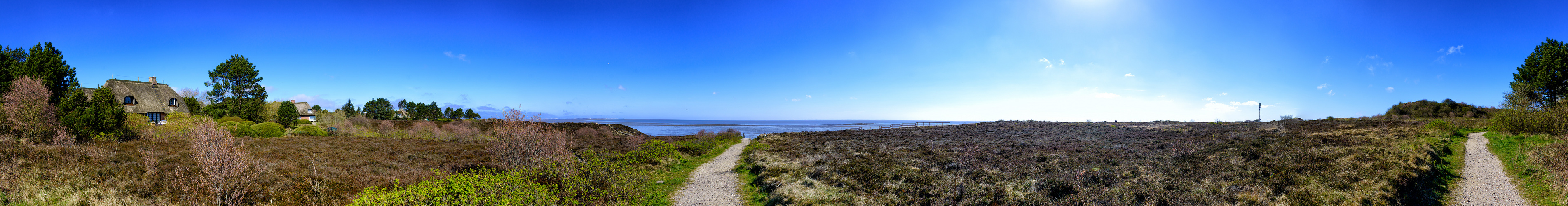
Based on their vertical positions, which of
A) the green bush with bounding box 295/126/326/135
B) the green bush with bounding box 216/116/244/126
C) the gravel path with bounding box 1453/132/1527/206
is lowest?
the gravel path with bounding box 1453/132/1527/206

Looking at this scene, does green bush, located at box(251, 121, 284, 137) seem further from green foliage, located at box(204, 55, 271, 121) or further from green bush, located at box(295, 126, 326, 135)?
green foliage, located at box(204, 55, 271, 121)

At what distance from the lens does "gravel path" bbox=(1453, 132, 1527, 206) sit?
909 centimetres

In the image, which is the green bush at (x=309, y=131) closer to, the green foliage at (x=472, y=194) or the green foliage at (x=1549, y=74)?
the green foliage at (x=472, y=194)

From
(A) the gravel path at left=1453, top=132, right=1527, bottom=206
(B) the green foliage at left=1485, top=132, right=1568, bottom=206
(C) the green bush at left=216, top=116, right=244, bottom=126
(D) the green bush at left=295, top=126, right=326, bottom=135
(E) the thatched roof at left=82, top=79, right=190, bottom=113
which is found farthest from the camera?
(E) the thatched roof at left=82, top=79, right=190, bottom=113

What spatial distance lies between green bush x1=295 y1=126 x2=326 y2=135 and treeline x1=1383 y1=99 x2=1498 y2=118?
7487 cm

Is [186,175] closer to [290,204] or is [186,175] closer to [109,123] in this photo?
[290,204]

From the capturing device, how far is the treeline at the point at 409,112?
7406cm

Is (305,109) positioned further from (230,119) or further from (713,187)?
(713,187)

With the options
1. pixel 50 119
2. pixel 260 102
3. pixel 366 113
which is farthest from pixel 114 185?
pixel 366 113

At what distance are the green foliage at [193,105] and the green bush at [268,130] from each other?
23661 mm

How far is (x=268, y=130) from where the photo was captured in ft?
82.3

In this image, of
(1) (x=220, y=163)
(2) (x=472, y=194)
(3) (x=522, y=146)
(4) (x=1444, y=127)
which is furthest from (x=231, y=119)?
(4) (x=1444, y=127)

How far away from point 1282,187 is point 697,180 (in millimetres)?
12770

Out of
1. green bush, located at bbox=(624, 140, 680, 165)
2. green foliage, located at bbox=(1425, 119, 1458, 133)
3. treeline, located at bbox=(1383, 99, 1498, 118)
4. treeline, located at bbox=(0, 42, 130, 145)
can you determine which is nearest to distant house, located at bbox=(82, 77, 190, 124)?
treeline, located at bbox=(0, 42, 130, 145)
